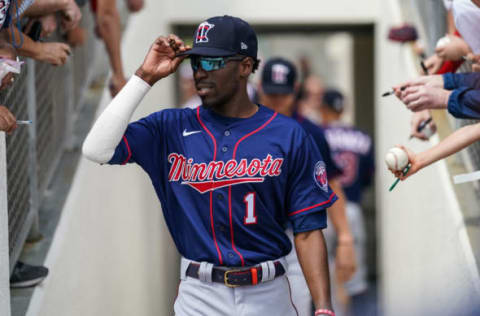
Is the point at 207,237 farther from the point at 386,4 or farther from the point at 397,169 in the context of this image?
the point at 386,4

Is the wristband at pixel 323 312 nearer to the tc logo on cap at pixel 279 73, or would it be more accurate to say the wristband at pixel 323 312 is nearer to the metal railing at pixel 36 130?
the metal railing at pixel 36 130

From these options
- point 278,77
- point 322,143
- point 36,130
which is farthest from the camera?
point 278,77

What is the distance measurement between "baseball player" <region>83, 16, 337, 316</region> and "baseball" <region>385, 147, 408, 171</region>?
0.30 m

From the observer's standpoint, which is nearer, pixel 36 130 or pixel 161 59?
pixel 161 59

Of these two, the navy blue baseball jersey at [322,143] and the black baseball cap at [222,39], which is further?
the navy blue baseball jersey at [322,143]

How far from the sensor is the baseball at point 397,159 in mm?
3674

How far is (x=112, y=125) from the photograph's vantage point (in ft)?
11.4

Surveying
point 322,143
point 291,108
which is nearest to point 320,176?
point 322,143

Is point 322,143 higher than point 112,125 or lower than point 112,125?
higher

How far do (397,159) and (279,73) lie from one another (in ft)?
9.29

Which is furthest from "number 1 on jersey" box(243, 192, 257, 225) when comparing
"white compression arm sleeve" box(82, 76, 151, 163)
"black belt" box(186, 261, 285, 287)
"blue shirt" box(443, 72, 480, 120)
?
"blue shirt" box(443, 72, 480, 120)

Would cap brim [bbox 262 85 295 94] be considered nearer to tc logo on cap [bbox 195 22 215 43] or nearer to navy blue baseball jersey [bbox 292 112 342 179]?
navy blue baseball jersey [bbox 292 112 342 179]

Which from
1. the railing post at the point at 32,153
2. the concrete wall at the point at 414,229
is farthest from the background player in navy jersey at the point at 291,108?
the railing post at the point at 32,153

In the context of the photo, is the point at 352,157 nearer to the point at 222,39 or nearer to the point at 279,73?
the point at 279,73
